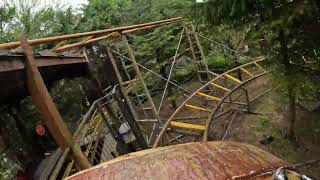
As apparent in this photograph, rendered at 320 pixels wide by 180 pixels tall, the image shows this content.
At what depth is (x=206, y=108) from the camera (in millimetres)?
11633

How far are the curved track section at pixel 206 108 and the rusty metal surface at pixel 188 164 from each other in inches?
197

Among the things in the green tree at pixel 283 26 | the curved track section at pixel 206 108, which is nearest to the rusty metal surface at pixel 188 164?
the green tree at pixel 283 26

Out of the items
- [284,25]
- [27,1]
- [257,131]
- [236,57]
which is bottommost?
[257,131]

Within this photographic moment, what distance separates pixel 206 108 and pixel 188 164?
9.33 meters

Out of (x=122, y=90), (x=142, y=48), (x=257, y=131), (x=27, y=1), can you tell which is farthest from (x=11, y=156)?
(x=27, y=1)

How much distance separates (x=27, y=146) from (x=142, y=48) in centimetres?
421

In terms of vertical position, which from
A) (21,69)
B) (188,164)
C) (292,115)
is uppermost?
(21,69)

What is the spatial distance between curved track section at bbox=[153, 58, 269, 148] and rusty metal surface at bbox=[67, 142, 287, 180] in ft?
16.4

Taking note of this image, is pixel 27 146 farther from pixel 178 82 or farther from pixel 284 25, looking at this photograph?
pixel 284 25

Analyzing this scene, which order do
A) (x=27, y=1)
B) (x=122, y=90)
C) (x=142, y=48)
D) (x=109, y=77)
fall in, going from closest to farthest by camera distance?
(x=122, y=90), (x=109, y=77), (x=142, y=48), (x=27, y=1)

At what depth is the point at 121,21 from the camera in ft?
47.1

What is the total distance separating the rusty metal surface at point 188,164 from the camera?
2.33 m

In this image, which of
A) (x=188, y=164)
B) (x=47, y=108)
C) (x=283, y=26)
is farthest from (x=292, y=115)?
(x=188, y=164)

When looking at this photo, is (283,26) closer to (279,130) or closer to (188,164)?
(279,130)
